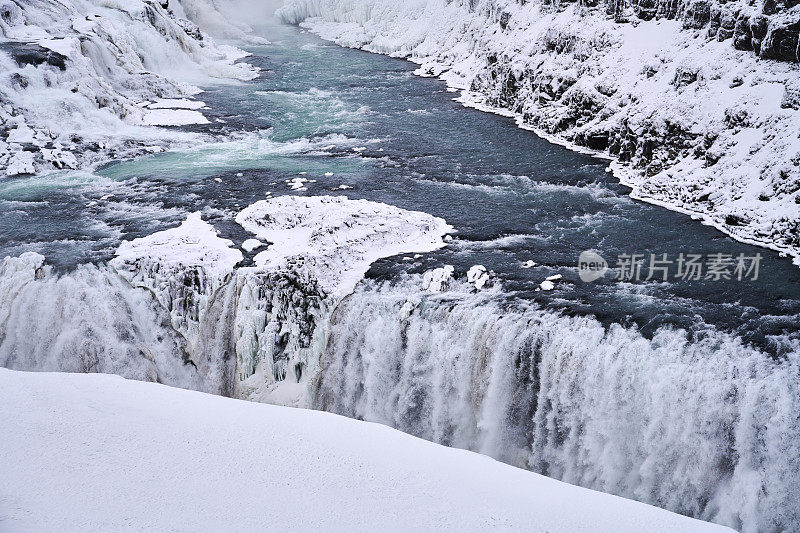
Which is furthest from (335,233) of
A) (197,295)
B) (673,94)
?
(673,94)

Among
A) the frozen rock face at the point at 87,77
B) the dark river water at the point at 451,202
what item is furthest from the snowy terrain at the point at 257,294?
the frozen rock face at the point at 87,77

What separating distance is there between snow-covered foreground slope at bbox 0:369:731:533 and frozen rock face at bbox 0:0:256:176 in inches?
650

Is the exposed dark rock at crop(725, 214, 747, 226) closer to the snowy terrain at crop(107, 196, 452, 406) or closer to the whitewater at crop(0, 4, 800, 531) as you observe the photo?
the whitewater at crop(0, 4, 800, 531)

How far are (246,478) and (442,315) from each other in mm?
6866

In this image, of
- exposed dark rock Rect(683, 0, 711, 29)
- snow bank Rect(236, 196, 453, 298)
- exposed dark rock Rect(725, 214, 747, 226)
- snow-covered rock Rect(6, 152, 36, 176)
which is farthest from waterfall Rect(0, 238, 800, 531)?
exposed dark rock Rect(683, 0, 711, 29)

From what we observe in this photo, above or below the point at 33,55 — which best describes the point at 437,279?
below

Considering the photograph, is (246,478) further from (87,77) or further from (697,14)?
(87,77)

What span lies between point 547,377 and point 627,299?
2.69 m

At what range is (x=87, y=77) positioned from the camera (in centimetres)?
2708

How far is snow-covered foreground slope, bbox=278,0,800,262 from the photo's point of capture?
18.1 metres

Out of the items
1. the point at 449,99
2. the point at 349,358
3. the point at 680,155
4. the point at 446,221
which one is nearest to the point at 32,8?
the point at 449,99

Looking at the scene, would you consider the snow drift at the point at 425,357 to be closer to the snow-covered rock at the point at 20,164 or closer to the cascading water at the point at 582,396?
the cascading water at the point at 582,396

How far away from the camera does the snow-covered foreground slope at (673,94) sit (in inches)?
714

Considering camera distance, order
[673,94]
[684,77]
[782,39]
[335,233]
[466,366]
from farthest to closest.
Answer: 1. [673,94]
2. [684,77]
3. [782,39]
4. [335,233]
5. [466,366]
